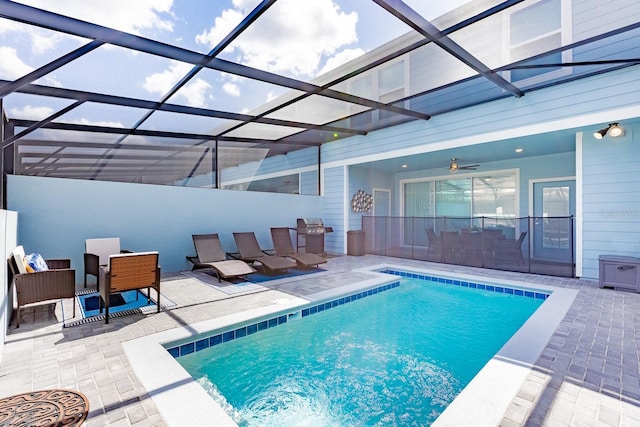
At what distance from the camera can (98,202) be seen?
6355mm

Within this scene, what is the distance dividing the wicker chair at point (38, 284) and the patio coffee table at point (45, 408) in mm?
1920

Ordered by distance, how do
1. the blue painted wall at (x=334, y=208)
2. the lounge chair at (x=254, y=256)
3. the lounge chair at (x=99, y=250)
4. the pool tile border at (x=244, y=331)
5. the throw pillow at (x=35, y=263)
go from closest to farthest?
the pool tile border at (x=244, y=331) < the throw pillow at (x=35, y=263) < the lounge chair at (x=99, y=250) < the lounge chair at (x=254, y=256) < the blue painted wall at (x=334, y=208)

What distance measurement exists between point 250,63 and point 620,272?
6926 mm

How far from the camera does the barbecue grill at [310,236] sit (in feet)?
30.6

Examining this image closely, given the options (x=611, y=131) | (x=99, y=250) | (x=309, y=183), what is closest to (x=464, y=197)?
Answer: (x=611, y=131)

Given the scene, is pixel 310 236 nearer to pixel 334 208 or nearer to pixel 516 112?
pixel 334 208

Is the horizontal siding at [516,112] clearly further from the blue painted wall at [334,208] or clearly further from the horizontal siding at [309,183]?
the horizontal siding at [309,183]

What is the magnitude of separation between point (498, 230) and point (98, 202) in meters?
9.48

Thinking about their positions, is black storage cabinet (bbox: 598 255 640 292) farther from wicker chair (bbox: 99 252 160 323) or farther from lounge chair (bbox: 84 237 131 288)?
lounge chair (bbox: 84 237 131 288)

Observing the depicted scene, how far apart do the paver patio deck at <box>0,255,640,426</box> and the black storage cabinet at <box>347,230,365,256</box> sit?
5.10 metres

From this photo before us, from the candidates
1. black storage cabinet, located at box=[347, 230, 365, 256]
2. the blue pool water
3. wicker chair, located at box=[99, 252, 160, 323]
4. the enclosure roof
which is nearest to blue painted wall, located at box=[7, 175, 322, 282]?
the enclosure roof

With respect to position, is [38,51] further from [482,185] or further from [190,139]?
[482,185]

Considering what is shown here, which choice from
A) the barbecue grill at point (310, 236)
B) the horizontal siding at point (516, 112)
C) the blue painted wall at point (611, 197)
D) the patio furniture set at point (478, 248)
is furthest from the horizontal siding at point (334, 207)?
the blue painted wall at point (611, 197)

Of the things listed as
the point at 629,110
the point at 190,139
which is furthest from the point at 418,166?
the point at 190,139
